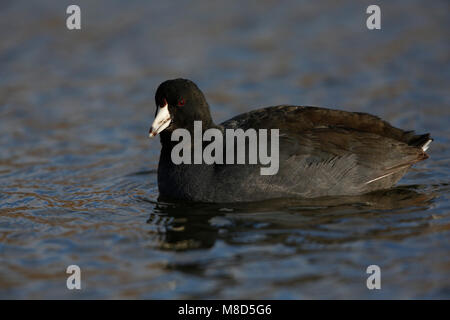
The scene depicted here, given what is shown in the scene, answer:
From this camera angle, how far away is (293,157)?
7332 millimetres

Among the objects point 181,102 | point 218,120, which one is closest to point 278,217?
point 181,102

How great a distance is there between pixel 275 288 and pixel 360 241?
108 cm

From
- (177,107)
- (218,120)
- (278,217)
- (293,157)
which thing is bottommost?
(278,217)

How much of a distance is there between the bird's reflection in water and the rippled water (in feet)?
0.08

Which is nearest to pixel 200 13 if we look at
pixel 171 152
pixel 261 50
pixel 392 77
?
pixel 261 50

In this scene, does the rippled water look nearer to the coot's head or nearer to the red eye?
the coot's head

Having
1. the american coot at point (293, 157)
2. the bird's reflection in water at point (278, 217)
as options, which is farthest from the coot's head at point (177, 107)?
the bird's reflection in water at point (278, 217)

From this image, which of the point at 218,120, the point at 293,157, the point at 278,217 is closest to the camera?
the point at 278,217

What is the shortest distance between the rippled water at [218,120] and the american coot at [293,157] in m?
0.18

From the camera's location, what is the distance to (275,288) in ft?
18.6

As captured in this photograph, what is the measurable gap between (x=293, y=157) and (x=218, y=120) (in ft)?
10.2

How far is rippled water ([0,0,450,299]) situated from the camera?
6008 millimetres

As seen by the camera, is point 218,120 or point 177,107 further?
point 218,120

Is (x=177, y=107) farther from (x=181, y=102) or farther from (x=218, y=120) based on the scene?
(x=218, y=120)
